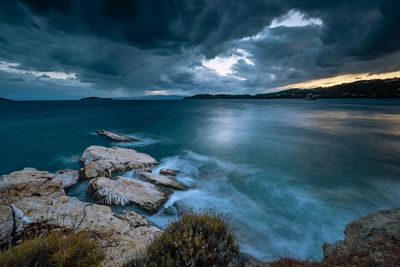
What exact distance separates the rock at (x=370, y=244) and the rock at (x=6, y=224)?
7573 mm

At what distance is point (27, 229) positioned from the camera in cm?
494

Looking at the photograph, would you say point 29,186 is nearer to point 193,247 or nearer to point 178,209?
point 178,209

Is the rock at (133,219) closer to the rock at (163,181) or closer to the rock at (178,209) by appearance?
the rock at (178,209)

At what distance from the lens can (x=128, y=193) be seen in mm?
10930

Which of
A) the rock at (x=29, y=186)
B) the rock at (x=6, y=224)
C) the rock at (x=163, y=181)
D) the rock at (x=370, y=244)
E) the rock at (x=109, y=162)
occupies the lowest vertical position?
the rock at (x=163, y=181)

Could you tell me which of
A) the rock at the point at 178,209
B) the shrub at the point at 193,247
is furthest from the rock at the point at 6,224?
the rock at the point at 178,209

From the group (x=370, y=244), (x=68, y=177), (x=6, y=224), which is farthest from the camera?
(x=68, y=177)

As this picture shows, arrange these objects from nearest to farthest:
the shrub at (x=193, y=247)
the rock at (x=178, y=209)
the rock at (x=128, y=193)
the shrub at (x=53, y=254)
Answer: the shrub at (x=53, y=254) → the shrub at (x=193, y=247) → the rock at (x=178, y=209) → the rock at (x=128, y=193)

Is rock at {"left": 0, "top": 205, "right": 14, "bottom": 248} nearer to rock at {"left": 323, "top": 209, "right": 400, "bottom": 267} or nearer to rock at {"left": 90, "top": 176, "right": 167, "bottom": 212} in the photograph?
rock at {"left": 90, "top": 176, "right": 167, "bottom": 212}

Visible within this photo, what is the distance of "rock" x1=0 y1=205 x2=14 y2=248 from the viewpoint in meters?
4.41

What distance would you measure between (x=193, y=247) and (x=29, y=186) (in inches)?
410

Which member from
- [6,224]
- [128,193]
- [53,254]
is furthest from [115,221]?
[128,193]

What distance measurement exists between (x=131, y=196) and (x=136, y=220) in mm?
2758

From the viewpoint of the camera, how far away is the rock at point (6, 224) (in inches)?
174
